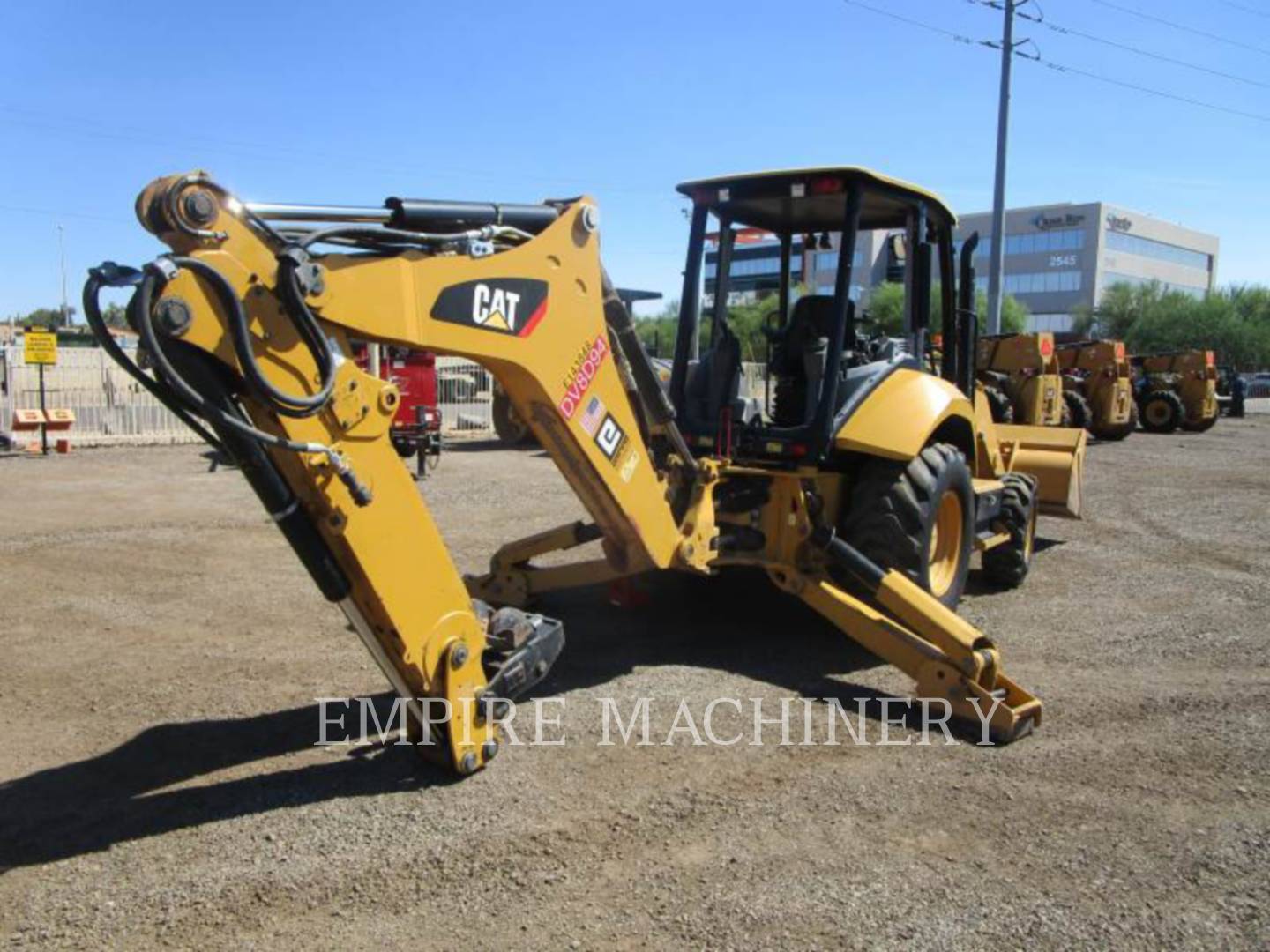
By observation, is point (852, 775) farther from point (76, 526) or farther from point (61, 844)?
point (76, 526)

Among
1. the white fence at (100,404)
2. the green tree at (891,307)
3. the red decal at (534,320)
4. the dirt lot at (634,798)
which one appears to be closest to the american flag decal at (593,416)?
the red decal at (534,320)

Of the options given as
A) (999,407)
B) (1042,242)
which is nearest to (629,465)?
Answer: (999,407)

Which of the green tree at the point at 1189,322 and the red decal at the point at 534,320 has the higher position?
the green tree at the point at 1189,322

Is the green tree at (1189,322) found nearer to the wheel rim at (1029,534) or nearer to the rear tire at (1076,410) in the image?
the rear tire at (1076,410)

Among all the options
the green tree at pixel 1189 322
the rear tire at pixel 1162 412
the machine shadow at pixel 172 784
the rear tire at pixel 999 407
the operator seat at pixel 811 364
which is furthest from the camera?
the green tree at pixel 1189 322

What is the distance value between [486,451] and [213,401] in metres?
14.4

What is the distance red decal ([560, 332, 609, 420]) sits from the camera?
4.20 meters

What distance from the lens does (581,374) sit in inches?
168

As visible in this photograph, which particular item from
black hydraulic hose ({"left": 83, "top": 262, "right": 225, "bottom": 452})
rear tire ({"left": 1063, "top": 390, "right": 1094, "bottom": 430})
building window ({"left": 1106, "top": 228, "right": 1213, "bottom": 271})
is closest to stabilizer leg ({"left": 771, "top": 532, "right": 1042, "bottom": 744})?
black hydraulic hose ({"left": 83, "top": 262, "right": 225, "bottom": 452})

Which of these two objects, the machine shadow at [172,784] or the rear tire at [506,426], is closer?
the machine shadow at [172,784]

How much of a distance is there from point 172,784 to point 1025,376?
17.9 metres

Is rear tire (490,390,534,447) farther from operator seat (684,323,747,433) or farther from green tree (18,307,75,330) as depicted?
green tree (18,307,75,330)

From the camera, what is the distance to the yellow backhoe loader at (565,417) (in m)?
3.21

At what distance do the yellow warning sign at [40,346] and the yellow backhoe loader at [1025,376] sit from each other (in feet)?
52.0
